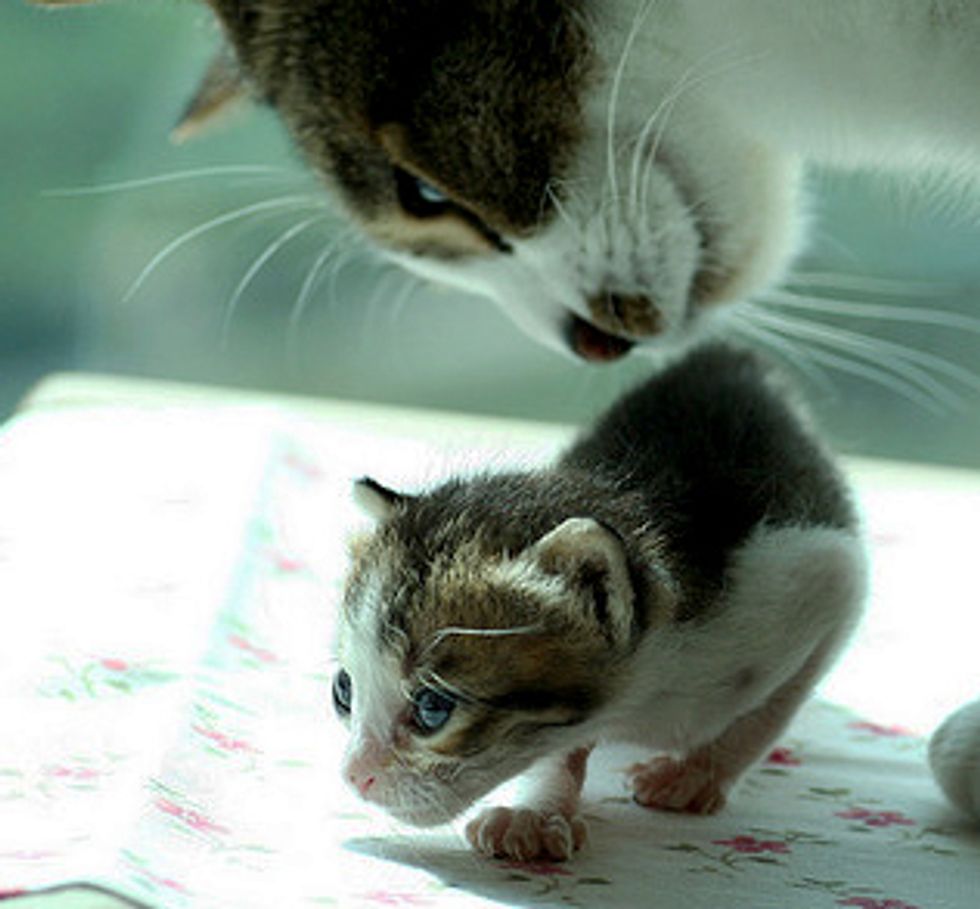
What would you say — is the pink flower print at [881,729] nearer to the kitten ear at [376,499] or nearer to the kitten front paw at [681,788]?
the kitten front paw at [681,788]

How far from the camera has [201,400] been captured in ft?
7.40

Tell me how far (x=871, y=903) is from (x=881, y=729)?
0.40 meters

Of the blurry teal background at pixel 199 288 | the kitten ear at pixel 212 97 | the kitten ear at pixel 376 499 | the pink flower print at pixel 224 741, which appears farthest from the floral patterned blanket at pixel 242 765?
the blurry teal background at pixel 199 288

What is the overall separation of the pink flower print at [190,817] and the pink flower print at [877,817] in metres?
0.45

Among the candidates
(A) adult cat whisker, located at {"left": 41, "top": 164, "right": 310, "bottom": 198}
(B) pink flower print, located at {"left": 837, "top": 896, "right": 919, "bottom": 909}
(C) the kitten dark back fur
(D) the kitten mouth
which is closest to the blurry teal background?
(A) adult cat whisker, located at {"left": 41, "top": 164, "right": 310, "bottom": 198}

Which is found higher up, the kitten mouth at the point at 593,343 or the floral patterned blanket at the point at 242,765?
the kitten mouth at the point at 593,343

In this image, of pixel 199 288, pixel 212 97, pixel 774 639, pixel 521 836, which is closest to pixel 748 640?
pixel 774 639

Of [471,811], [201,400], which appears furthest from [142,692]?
[201,400]

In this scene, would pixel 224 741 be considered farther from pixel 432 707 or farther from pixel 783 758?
pixel 783 758

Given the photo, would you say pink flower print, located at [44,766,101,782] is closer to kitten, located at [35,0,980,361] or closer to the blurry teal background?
kitten, located at [35,0,980,361]

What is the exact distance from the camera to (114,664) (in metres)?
1.40

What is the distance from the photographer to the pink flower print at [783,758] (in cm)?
145

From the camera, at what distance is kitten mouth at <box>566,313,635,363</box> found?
140cm

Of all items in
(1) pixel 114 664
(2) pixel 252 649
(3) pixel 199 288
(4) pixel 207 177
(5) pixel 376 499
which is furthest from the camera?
(3) pixel 199 288
